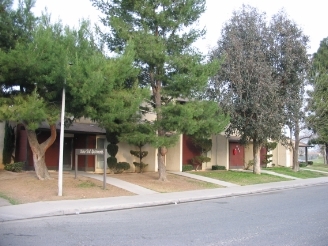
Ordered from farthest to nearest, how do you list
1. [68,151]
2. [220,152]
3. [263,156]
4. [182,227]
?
[263,156], [220,152], [68,151], [182,227]

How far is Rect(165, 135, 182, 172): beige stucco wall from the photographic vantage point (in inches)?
1072

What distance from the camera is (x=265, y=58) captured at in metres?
25.5

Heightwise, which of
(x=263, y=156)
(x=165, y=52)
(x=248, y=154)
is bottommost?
(x=263, y=156)

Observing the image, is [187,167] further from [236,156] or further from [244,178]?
[236,156]

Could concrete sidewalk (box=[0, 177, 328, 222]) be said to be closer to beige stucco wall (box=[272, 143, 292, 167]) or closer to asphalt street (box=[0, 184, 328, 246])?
asphalt street (box=[0, 184, 328, 246])

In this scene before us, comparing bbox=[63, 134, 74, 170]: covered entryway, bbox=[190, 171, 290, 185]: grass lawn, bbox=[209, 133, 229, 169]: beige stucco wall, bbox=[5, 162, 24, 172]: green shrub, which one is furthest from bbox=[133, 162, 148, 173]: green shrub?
bbox=[5, 162, 24, 172]: green shrub

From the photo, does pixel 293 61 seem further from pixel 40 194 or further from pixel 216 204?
pixel 40 194

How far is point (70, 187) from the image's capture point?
16.9 m

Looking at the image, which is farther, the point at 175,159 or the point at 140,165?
the point at 175,159

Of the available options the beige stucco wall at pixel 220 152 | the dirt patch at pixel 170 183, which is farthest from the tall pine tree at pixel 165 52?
the beige stucco wall at pixel 220 152

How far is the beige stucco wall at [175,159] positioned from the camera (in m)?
27.2

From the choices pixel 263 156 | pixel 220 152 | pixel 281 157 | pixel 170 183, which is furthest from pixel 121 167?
pixel 281 157

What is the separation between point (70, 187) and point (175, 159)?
460 inches

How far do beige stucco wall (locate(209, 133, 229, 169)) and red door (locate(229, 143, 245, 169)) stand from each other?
6.07ft
